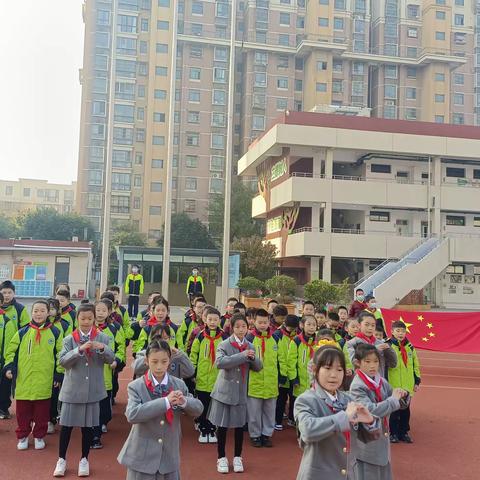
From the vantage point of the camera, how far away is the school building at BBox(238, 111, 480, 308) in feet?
92.4

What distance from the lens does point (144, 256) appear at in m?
24.9

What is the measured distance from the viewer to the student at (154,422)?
3129mm

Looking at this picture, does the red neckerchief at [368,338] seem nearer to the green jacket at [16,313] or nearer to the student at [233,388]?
the student at [233,388]

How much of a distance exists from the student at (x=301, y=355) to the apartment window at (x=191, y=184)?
157ft

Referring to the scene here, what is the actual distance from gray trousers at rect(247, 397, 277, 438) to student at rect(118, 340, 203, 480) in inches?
94.4

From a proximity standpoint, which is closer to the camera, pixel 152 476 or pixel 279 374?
pixel 152 476

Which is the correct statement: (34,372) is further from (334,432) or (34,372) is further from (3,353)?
(334,432)

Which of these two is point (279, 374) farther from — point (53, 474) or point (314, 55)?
point (314, 55)

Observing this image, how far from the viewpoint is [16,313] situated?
6.59m

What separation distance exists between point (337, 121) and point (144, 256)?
13.2 metres

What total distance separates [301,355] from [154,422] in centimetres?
316

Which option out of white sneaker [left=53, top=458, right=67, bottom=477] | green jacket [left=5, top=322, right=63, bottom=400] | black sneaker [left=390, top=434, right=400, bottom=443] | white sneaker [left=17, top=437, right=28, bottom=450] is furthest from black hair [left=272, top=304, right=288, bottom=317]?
white sneaker [left=17, top=437, right=28, bottom=450]

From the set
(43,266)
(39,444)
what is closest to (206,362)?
(39,444)

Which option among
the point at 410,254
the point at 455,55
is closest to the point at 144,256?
the point at 410,254
